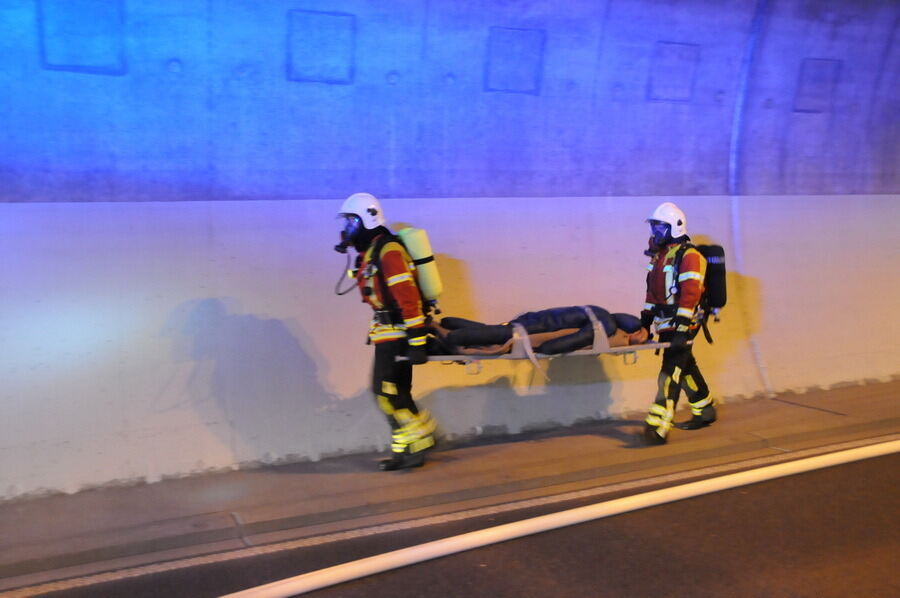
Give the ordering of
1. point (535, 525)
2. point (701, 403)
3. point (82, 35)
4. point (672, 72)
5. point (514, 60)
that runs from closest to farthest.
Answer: point (535, 525) → point (82, 35) → point (701, 403) → point (514, 60) → point (672, 72)

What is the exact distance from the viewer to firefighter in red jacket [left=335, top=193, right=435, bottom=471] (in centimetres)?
578

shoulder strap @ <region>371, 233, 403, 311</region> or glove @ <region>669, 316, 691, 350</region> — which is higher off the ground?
shoulder strap @ <region>371, 233, 403, 311</region>

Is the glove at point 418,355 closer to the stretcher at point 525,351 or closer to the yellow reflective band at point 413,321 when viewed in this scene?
the stretcher at point 525,351

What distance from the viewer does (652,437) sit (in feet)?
22.2

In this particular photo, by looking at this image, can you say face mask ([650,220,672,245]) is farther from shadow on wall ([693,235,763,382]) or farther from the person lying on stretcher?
shadow on wall ([693,235,763,382])

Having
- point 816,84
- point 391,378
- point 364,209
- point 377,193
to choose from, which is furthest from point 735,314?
point 364,209

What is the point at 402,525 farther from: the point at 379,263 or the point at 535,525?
the point at 379,263

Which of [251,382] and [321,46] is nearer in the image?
[251,382]

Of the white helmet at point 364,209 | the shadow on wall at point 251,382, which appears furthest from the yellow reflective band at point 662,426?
the white helmet at point 364,209

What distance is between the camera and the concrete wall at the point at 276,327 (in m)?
5.78

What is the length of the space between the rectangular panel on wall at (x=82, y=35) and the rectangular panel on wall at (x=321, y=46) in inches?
51.4

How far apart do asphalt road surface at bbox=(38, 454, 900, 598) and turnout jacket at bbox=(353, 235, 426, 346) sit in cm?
147

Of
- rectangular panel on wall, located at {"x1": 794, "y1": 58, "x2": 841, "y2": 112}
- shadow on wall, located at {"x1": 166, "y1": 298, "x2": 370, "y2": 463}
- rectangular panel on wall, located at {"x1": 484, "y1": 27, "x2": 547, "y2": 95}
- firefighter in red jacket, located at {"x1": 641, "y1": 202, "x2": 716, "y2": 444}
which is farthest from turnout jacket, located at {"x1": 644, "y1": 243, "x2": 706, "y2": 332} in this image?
rectangular panel on wall, located at {"x1": 794, "y1": 58, "x2": 841, "y2": 112}

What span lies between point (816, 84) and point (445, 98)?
4.46 meters
